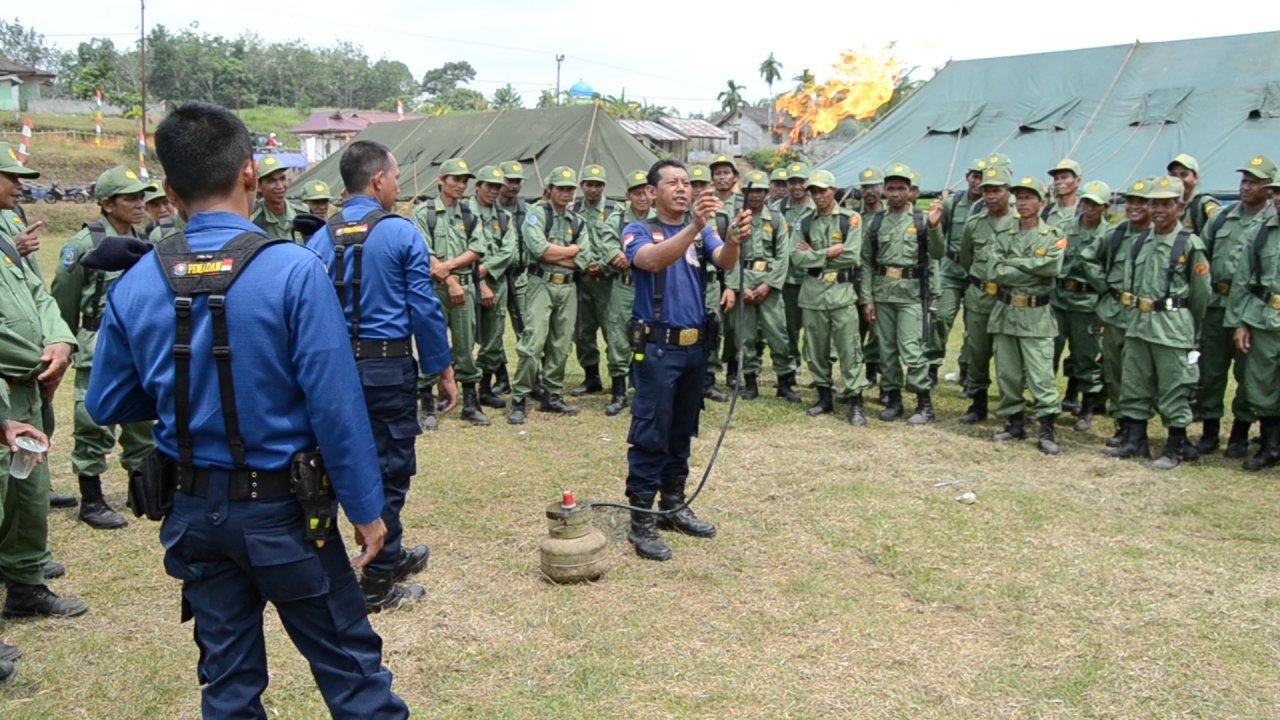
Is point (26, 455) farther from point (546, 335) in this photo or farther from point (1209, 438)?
point (1209, 438)

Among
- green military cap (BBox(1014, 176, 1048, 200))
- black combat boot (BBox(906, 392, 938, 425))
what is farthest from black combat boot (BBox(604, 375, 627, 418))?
green military cap (BBox(1014, 176, 1048, 200))

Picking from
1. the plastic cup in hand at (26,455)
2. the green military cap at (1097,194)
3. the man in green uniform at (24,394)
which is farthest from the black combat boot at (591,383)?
the plastic cup in hand at (26,455)

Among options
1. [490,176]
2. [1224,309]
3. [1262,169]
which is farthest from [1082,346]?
[490,176]

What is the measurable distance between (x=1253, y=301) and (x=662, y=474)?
4924mm

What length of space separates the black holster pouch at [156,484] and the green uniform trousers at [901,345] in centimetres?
688

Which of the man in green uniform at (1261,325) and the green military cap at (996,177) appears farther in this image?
the green military cap at (996,177)

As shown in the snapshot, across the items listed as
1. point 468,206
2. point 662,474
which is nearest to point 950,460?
point 662,474

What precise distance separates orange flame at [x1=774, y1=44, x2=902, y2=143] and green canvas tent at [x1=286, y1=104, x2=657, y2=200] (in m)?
3.73

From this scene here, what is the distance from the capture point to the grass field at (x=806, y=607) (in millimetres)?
3822

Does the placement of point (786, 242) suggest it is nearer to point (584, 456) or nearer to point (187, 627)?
point (584, 456)

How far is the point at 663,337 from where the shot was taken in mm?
5164

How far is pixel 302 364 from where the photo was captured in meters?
2.51

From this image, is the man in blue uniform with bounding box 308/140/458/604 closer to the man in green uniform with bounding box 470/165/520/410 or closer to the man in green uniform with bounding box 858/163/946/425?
the man in green uniform with bounding box 470/165/520/410

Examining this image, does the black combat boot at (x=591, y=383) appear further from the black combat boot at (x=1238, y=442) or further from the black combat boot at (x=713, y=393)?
the black combat boot at (x=1238, y=442)
